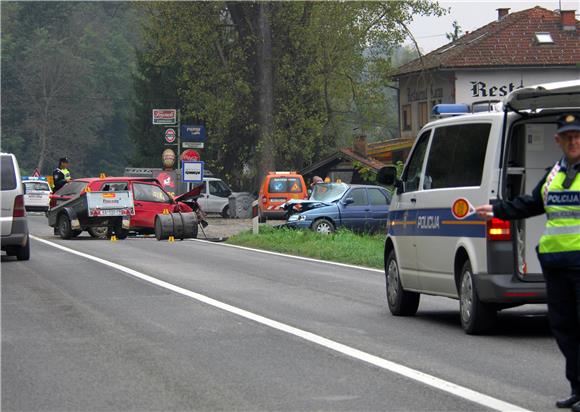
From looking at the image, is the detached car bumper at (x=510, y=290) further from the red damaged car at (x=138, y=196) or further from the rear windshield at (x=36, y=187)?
the rear windshield at (x=36, y=187)

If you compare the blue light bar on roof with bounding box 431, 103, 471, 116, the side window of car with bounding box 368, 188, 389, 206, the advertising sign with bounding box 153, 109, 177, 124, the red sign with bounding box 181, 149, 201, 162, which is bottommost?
the side window of car with bounding box 368, 188, 389, 206

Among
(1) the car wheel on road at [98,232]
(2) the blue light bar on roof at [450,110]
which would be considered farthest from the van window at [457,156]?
(1) the car wheel on road at [98,232]

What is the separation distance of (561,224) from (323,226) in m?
25.3

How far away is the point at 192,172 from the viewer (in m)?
43.1

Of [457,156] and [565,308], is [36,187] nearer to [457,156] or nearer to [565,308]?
[457,156]

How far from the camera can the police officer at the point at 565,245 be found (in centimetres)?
831

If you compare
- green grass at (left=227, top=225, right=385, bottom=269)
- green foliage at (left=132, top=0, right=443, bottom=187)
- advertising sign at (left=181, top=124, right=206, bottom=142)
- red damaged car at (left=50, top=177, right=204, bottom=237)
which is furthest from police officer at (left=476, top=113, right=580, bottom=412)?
green foliage at (left=132, top=0, right=443, bottom=187)

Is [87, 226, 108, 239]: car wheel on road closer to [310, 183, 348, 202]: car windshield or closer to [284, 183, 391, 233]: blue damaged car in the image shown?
[284, 183, 391, 233]: blue damaged car

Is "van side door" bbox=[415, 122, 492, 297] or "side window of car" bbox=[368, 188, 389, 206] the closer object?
"van side door" bbox=[415, 122, 492, 297]

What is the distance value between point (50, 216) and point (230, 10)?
18965mm

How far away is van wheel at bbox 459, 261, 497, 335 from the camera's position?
11953 mm

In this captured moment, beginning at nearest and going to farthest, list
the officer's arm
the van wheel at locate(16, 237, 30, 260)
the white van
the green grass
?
the officer's arm → the white van → the van wheel at locate(16, 237, 30, 260) → the green grass

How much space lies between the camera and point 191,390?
29.0 ft

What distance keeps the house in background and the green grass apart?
32.6m
